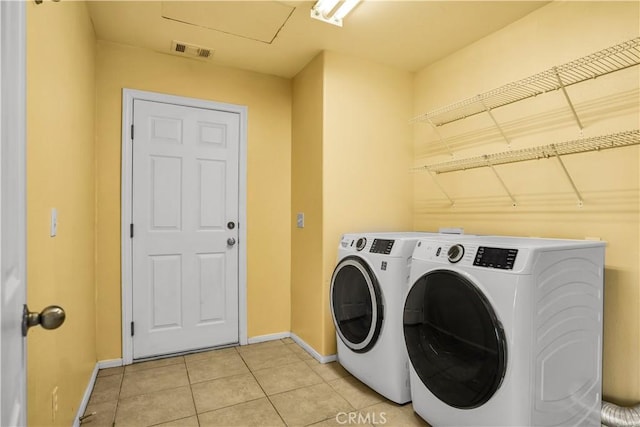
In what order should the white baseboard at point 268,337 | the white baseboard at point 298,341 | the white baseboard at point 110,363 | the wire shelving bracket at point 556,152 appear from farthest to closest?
the white baseboard at point 268,337 → the white baseboard at point 298,341 → the white baseboard at point 110,363 → the wire shelving bracket at point 556,152

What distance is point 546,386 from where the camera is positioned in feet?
4.56

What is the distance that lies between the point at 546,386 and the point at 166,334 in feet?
8.01

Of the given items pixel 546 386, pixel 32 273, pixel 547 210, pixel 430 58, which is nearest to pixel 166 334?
pixel 32 273

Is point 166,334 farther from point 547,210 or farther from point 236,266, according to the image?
point 547,210

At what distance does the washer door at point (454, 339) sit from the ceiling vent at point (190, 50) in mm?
2252

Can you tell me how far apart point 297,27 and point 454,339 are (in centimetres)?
208

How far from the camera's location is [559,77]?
1654 mm

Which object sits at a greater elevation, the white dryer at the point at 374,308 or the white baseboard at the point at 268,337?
the white dryer at the point at 374,308

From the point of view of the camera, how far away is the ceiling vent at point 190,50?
2.49m

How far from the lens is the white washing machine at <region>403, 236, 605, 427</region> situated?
4.39 ft

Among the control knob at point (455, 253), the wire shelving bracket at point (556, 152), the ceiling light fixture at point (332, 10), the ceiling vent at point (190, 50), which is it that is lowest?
the control knob at point (455, 253)

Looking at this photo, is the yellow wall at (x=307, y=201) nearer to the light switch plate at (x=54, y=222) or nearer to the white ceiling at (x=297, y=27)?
the white ceiling at (x=297, y=27)

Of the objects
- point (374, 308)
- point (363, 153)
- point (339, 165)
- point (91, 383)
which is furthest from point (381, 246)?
point (91, 383)

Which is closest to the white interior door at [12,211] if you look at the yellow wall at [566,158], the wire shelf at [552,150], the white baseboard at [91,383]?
the white baseboard at [91,383]
